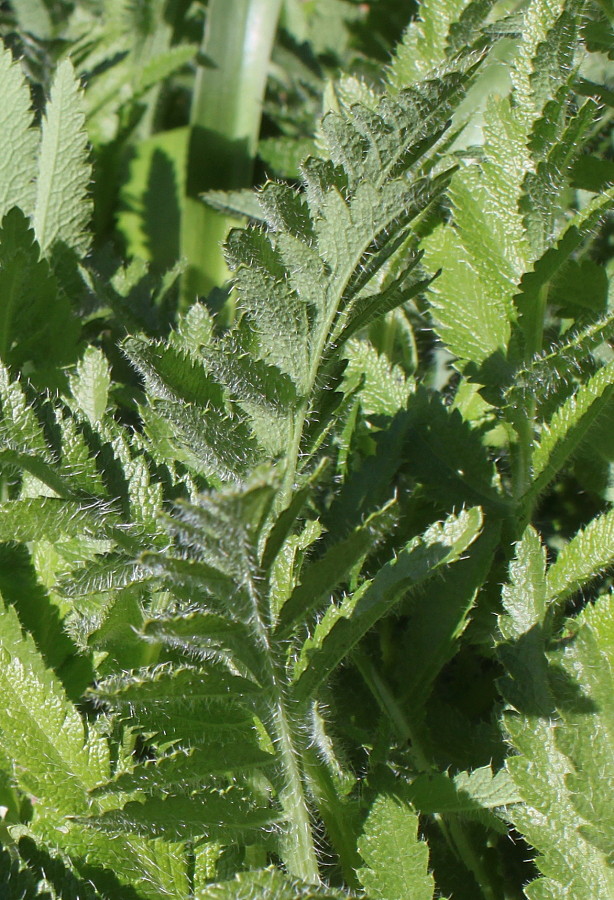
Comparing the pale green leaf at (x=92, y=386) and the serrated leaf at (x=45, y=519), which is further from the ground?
the pale green leaf at (x=92, y=386)

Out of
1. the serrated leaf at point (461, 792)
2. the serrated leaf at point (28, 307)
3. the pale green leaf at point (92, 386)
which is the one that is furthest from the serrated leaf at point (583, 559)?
the serrated leaf at point (28, 307)

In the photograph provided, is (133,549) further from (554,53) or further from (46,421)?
(554,53)

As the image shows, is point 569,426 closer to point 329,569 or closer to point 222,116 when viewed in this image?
point 329,569

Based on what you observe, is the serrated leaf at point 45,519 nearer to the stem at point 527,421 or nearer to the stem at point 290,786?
the stem at point 290,786

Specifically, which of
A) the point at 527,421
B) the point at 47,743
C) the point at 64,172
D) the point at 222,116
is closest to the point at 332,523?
the point at 527,421

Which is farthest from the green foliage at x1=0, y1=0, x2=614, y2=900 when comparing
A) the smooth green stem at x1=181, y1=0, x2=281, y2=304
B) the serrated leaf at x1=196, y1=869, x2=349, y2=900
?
the smooth green stem at x1=181, y1=0, x2=281, y2=304

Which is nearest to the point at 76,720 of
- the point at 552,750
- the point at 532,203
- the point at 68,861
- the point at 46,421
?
the point at 68,861

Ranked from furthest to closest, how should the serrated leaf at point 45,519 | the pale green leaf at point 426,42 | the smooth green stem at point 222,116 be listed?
the smooth green stem at point 222,116 < the pale green leaf at point 426,42 < the serrated leaf at point 45,519

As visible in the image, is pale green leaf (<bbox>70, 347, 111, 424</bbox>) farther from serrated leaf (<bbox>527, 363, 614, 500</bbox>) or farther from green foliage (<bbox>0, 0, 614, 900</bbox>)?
serrated leaf (<bbox>527, 363, 614, 500</bbox>)
